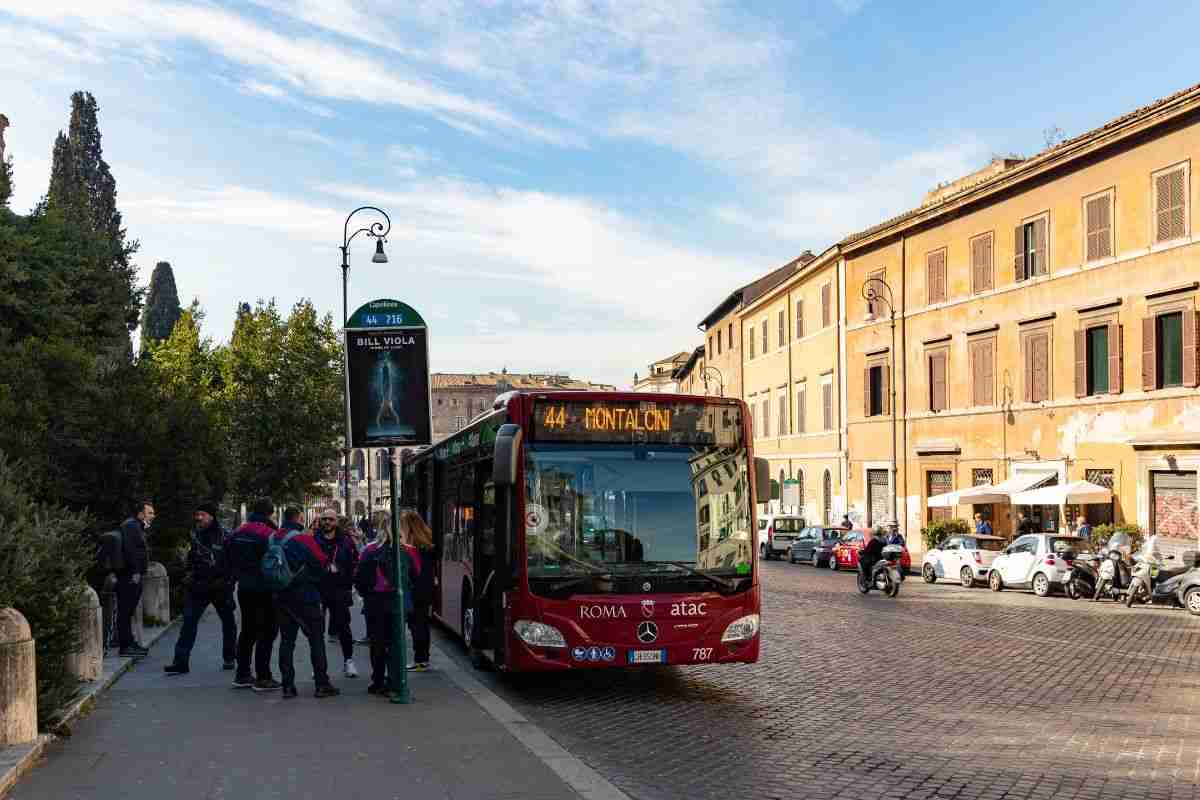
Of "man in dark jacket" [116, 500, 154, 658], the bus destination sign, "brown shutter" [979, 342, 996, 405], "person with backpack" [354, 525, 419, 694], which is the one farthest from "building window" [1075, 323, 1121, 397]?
"man in dark jacket" [116, 500, 154, 658]

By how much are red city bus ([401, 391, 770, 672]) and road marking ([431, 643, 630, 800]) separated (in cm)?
41

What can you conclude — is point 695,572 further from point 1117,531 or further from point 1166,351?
point 1166,351

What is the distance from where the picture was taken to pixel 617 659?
455 inches

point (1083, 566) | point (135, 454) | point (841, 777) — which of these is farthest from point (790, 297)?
point (841, 777)

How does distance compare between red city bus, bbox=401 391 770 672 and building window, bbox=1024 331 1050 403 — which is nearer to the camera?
red city bus, bbox=401 391 770 672

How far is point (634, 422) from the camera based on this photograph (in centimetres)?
1215

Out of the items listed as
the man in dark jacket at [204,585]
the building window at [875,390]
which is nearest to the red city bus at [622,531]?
the man in dark jacket at [204,585]

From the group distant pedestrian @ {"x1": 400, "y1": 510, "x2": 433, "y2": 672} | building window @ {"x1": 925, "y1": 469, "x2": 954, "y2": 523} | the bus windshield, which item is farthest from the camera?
building window @ {"x1": 925, "y1": 469, "x2": 954, "y2": 523}

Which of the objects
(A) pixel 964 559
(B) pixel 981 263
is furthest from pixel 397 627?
(B) pixel 981 263

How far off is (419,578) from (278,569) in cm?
182

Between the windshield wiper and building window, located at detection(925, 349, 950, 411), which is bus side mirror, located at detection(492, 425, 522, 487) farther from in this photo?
building window, located at detection(925, 349, 950, 411)

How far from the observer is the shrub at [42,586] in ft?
29.3

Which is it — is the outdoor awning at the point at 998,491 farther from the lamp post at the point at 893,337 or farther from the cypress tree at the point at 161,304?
the cypress tree at the point at 161,304

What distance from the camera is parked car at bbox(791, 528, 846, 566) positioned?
39812mm
